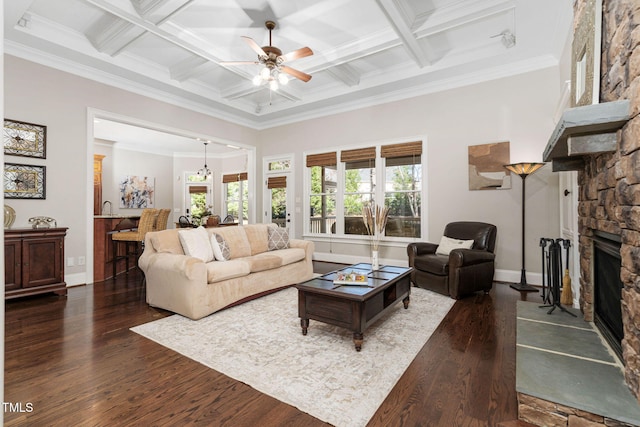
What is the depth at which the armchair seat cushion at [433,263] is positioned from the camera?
3.86 meters

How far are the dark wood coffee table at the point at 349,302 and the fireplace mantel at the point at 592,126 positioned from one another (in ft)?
5.56

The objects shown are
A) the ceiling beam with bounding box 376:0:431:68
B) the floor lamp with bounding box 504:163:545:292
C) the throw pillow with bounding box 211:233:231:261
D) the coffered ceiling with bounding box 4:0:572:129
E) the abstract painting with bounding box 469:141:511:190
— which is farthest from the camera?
the abstract painting with bounding box 469:141:511:190

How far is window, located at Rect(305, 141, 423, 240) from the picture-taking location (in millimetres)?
5535

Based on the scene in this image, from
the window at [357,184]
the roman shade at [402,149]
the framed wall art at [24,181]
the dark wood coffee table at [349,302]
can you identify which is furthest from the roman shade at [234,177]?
the dark wood coffee table at [349,302]

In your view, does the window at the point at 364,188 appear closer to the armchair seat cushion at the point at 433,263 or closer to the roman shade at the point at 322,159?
the roman shade at the point at 322,159

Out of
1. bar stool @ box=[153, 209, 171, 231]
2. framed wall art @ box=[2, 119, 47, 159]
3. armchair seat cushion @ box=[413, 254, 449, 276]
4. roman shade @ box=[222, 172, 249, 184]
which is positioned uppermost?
roman shade @ box=[222, 172, 249, 184]

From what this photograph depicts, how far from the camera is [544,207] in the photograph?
14.5ft

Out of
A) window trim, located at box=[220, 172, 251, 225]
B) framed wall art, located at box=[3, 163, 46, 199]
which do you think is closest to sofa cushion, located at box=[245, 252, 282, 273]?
framed wall art, located at box=[3, 163, 46, 199]

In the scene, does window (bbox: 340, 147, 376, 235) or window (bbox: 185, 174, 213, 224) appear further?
window (bbox: 185, 174, 213, 224)

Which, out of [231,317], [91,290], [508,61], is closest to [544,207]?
[508,61]

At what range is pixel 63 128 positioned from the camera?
4.40 meters

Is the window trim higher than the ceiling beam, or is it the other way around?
the ceiling beam

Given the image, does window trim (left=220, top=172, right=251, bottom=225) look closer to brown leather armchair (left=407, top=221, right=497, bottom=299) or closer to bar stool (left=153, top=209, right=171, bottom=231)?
Answer: bar stool (left=153, top=209, right=171, bottom=231)

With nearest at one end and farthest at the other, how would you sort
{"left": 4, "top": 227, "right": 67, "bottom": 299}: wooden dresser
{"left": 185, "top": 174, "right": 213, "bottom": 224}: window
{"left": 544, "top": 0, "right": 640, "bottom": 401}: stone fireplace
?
{"left": 544, "top": 0, "right": 640, "bottom": 401}: stone fireplace
{"left": 4, "top": 227, "right": 67, "bottom": 299}: wooden dresser
{"left": 185, "top": 174, "right": 213, "bottom": 224}: window
